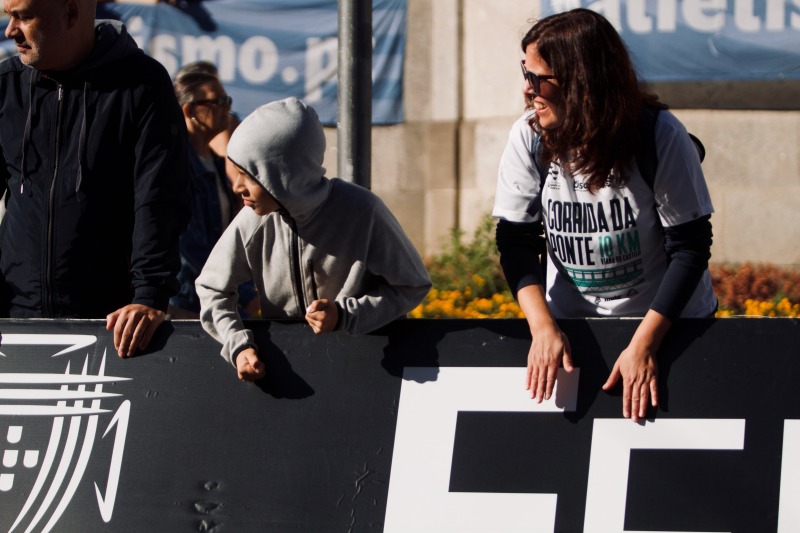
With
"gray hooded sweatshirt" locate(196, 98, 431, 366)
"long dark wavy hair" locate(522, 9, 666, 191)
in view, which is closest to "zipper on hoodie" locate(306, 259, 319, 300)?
"gray hooded sweatshirt" locate(196, 98, 431, 366)

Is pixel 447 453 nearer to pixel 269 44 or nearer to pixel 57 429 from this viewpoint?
pixel 57 429

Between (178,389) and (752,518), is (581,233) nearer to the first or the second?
(752,518)

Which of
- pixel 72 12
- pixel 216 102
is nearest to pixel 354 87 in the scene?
pixel 216 102

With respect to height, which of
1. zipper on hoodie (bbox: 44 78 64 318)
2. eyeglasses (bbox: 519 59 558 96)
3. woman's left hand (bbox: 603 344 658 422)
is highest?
eyeglasses (bbox: 519 59 558 96)

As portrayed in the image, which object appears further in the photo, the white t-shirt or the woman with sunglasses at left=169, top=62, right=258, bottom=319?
the woman with sunglasses at left=169, top=62, right=258, bottom=319

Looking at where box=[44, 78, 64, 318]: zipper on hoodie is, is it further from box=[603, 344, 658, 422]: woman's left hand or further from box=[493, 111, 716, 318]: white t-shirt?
box=[603, 344, 658, 422]: woman's left hand

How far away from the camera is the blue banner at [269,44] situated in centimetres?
938

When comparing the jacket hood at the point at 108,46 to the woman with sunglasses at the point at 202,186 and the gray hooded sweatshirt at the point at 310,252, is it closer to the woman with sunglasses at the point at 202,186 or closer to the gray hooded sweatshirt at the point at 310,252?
A: the gray hooded sweatshirt at the point at 310,252

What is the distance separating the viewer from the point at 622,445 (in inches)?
134

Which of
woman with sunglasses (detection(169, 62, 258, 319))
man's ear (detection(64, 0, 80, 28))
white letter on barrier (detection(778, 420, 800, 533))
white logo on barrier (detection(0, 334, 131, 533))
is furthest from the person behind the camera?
woman with sunglasses (detection(169, 62, 258, 319))

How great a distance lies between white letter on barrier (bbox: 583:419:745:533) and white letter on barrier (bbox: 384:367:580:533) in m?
0.12

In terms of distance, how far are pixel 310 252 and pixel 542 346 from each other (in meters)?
0.73

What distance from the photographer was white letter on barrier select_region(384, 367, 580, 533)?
11.2ft

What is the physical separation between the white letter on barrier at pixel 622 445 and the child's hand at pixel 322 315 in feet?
2.69
